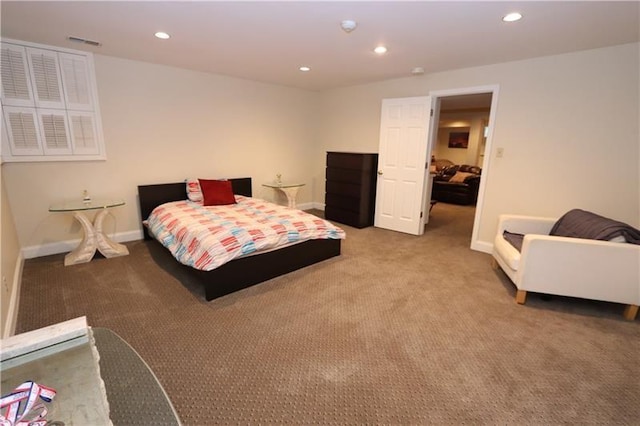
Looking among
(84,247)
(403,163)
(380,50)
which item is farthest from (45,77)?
(403,163)

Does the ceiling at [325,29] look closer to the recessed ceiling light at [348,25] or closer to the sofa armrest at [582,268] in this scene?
the recessed ceiling light at [348,25]

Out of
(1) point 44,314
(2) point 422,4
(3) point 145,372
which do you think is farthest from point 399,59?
(1) point 44,314

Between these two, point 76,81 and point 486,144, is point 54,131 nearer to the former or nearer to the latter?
point 76,81

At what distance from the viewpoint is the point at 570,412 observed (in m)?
1.55

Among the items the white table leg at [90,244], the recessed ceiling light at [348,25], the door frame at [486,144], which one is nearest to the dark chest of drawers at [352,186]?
the door frame at [486,144]

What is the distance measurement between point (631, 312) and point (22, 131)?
592 cm

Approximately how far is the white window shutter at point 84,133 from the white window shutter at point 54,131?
2.4 inches

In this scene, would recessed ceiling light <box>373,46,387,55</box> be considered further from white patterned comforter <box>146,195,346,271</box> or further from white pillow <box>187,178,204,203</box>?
white pillow <box>187,178,204,203</box>

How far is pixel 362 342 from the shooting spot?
2.06 metres

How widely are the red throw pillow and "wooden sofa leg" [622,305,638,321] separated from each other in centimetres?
417

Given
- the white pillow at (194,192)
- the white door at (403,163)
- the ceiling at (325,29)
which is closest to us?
the ceiling at (325,29)

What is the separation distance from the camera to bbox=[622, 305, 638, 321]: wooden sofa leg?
2.37m

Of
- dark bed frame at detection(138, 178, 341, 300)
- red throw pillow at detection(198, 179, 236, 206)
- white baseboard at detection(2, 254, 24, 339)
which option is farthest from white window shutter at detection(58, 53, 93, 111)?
white baseboard at detection(2, 254, 24, 339)

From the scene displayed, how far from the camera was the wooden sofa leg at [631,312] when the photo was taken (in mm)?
2365
